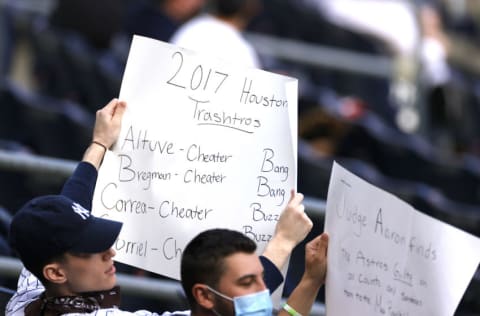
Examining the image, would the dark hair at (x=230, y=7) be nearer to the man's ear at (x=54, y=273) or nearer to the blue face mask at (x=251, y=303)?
the man's ear at (x=54, y=273)

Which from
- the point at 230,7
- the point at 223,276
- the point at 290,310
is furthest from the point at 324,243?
the point at 230,7

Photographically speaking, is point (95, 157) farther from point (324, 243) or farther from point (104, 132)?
point (324, 243)

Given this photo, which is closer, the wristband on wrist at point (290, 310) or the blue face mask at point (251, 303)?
the blue face mask at point (251, 303)

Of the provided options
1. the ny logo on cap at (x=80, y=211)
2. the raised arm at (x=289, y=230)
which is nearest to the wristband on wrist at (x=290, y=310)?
the raised arm at (x=289, y=230)

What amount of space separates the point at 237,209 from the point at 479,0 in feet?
39.2

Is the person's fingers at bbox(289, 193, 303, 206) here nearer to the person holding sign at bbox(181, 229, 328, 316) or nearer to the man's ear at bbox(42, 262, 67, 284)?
the person holding sign at bbox(181, 229, 328, 316)

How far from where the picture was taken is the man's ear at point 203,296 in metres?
4.15

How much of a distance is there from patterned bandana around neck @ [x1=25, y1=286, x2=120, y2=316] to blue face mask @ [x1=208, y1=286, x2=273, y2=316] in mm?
402

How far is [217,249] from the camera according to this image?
415 centimetres

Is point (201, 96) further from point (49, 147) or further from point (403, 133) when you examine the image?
point (403, 133)

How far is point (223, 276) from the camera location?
163 inches

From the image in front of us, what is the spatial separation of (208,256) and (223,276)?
67mm

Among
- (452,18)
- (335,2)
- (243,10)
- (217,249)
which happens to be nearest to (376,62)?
(335,2)

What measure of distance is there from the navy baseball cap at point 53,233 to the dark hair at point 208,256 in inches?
11.7
